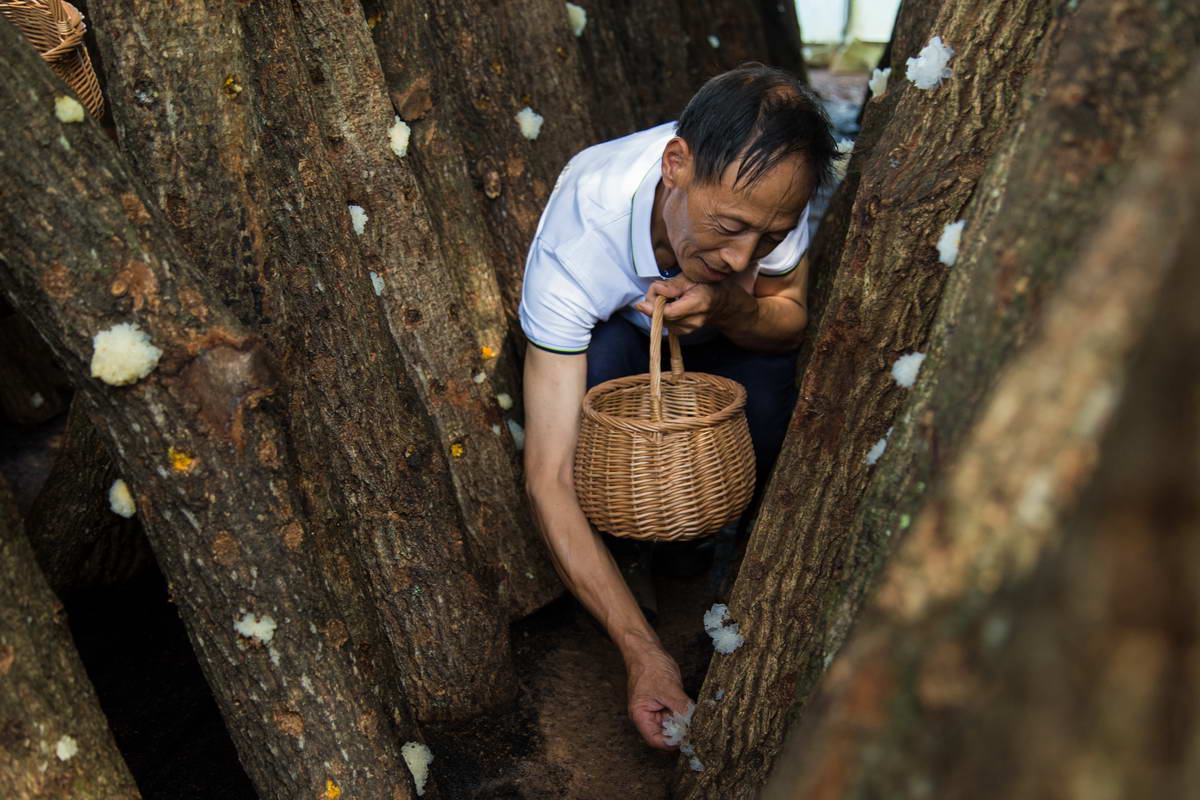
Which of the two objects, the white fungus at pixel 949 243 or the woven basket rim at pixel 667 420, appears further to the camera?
the woven basket rim at pixel 667 420

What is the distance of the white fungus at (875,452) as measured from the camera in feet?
6.48

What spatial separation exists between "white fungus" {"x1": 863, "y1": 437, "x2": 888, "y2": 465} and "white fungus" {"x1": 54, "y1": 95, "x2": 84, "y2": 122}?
4.77ft

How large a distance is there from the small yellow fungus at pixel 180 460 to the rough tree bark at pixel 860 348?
107 cm

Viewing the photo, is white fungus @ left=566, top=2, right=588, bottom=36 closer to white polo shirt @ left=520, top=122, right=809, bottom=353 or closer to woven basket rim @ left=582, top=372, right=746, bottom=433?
white polo shirt @ left=520, top=122, right=809, bottom=353

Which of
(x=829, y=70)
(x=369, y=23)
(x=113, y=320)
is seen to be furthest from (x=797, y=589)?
(x=829, y=70)

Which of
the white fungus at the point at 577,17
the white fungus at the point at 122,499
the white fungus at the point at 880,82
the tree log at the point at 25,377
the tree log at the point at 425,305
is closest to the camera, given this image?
the white fungus at the point at 122,499

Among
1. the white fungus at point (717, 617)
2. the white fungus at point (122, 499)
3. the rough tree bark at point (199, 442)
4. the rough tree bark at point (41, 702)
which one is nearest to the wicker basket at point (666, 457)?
the white fungus at point (717, 617)

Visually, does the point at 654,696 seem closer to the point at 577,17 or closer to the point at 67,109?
the point at 67,109

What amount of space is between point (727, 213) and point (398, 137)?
903 mm

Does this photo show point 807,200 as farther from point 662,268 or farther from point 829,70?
point 829,70

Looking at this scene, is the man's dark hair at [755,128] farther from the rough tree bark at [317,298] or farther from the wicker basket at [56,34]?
the wicker basket at [56,34]

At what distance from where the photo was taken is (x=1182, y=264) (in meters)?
0.82

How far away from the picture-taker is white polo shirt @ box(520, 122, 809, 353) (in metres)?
2.84

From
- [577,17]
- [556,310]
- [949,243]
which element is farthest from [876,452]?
[577,17]
